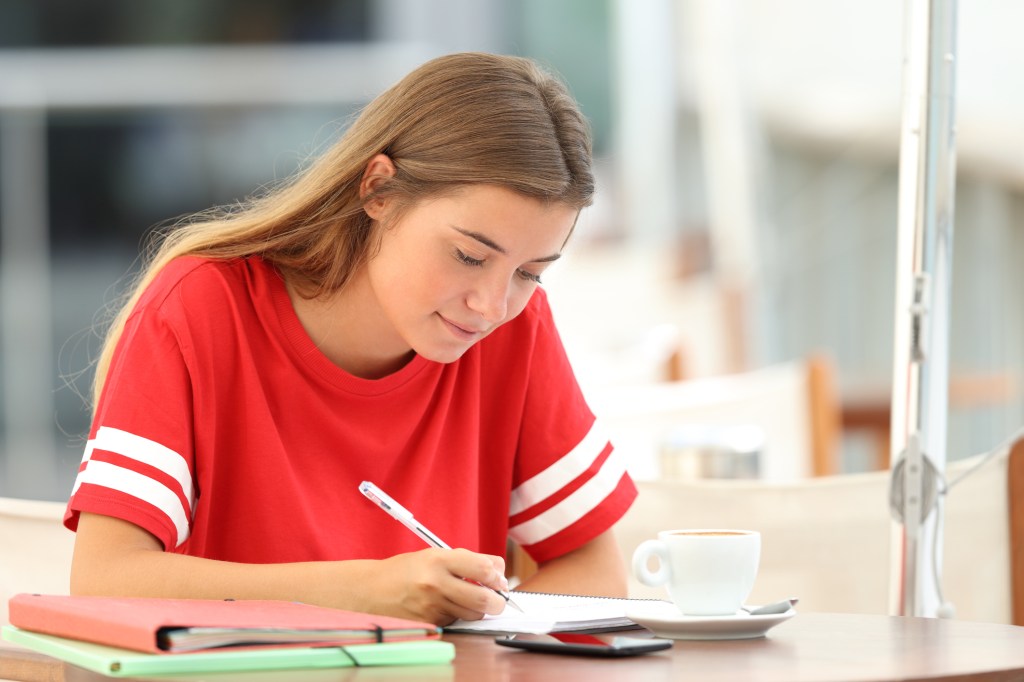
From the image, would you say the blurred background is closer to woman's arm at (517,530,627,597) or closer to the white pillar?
the white pillar

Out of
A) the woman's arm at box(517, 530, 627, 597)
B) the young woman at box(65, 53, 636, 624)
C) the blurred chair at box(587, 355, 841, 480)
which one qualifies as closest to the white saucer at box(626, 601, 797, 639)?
the young woman at box(65, 53, 636, 624)

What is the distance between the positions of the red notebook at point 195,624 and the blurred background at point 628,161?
3.09 metres

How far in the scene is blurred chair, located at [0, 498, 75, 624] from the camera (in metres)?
1.48

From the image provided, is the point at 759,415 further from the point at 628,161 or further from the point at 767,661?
the point at 628,161

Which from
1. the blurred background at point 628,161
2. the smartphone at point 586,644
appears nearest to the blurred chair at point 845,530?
the smartphone at point 586,644

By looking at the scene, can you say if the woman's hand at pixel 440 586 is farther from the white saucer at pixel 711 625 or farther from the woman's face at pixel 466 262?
the woman's face at pixel 466 262

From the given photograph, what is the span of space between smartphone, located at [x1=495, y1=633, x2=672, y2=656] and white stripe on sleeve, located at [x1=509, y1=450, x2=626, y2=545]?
0.45m

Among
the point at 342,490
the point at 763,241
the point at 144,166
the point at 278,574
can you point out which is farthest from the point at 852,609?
the point at 144,166

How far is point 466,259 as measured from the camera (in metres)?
1.23

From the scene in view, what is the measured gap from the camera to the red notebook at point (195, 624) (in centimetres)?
83

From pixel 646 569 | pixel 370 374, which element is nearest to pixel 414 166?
pixel 370 374

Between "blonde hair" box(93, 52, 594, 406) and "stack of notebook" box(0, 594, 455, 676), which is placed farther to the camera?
"blonde hair" box(93, 52, 594, 406)

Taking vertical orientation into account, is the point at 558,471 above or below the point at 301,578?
above

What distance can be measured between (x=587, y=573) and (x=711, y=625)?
1.38 feet
